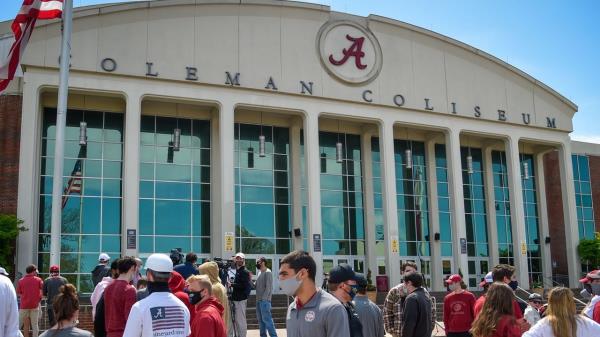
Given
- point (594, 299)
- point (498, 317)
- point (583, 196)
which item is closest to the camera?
point (498, 317)

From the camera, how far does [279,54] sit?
28.6m

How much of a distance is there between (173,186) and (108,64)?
19.7 ft

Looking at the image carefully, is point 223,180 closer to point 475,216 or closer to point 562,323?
point 475,216

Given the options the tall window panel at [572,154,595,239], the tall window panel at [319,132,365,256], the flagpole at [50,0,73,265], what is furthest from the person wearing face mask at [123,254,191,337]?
the tall window panel at [572,154,595,239]

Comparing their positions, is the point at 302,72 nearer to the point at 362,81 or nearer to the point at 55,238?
the point at 362,81

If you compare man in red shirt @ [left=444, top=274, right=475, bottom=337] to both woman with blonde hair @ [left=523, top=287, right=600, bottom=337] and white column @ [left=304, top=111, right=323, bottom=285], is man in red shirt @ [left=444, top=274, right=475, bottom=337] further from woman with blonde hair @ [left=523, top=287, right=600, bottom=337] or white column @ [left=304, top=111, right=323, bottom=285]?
white column @ [left=304, top=111, right=323, bottom=285]

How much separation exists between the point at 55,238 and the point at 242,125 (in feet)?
50.2

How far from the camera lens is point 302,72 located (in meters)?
29.0

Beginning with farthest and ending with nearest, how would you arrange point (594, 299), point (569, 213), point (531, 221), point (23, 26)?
point (531, 221) → point (569, 213) → point (23, 26) → point (594, 299)

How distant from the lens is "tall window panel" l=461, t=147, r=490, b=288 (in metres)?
34.3

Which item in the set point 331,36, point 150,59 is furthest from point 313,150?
point 150,59

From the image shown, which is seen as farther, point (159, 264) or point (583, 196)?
point (583, 196)

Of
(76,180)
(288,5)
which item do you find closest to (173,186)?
(76,180)

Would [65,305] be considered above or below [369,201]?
below
